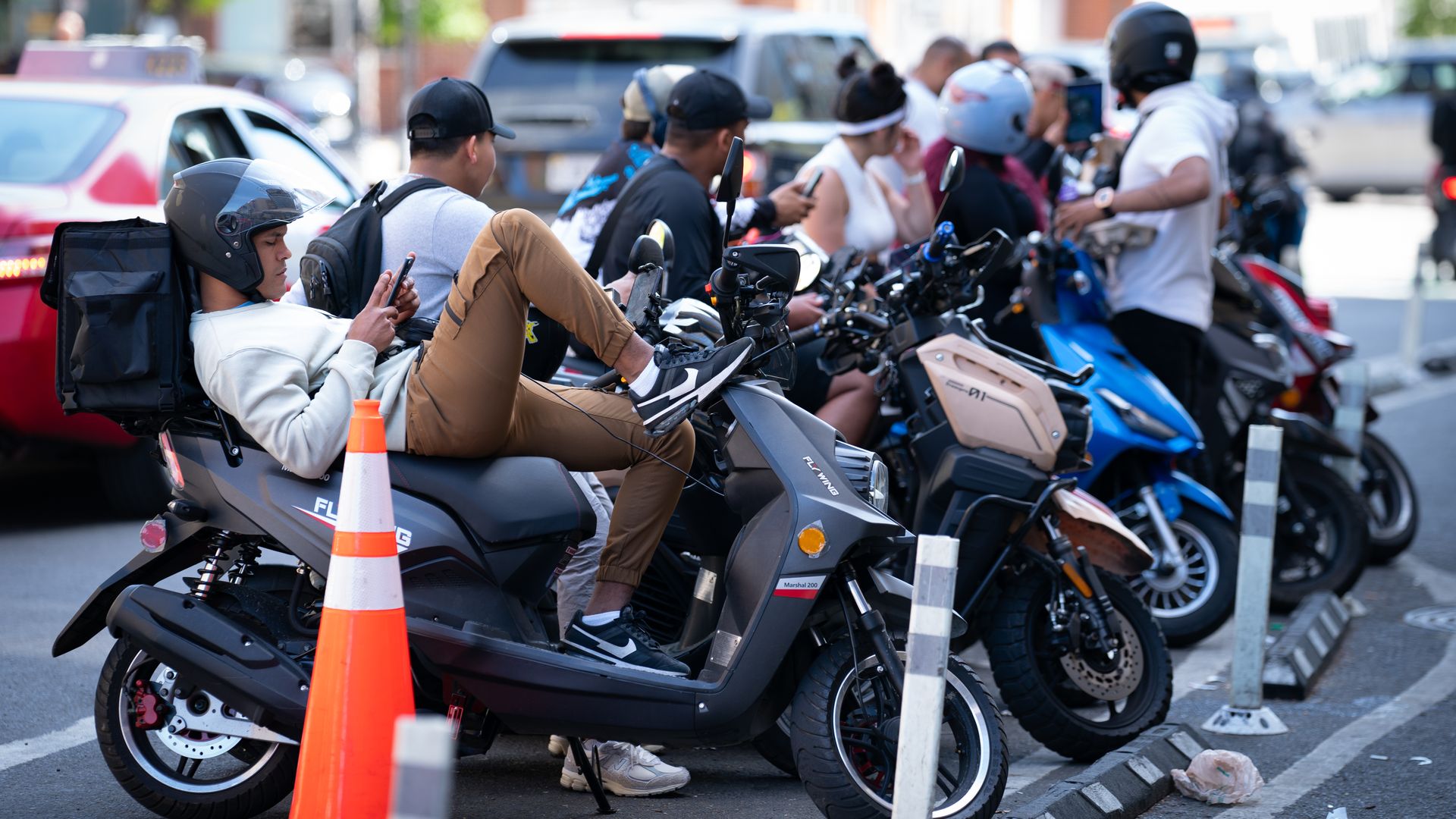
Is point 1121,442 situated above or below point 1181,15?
below

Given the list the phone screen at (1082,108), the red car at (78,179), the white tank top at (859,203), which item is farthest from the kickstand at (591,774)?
the phone screen at (1082,108)

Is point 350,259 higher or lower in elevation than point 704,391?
higher

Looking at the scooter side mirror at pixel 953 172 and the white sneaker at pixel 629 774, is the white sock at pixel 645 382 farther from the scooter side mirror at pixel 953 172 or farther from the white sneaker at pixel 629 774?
the scooter side mirror at pixel 953 172

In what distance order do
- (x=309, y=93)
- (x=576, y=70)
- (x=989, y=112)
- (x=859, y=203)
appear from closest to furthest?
(x=989, y=112)
(x=859, y=203)
(x=576, y=70)
(x=309, y=93)

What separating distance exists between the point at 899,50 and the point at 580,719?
122 feet

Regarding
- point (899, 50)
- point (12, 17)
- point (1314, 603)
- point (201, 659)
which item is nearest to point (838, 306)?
point (201, 659)

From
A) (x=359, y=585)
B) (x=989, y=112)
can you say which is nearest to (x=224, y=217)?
(x=359, y=585)

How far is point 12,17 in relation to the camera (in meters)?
28.5

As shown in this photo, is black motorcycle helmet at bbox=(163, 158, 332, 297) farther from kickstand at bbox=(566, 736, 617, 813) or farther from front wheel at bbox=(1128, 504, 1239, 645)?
front wheel at bbox=(1128, 504, 1239, 645)

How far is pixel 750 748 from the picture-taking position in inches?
203

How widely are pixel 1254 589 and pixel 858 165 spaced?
2.51 meters

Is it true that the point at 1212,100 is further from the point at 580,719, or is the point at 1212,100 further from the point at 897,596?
the point at 580,719

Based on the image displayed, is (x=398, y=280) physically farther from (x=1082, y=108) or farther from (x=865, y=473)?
(x=1082, y=108)

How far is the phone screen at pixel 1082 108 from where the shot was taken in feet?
27.3
